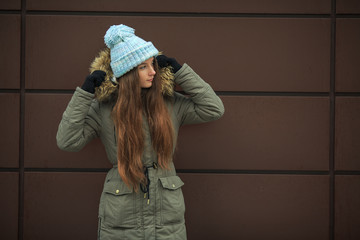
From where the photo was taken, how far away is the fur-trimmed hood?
212 cm

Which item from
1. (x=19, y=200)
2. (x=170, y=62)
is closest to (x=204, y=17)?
(x=170, y=62)

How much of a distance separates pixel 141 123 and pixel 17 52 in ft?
4.26

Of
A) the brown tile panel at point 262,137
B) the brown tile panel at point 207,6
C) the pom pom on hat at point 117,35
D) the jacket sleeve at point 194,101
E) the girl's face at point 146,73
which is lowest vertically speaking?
the brown tile panel at point 262,137

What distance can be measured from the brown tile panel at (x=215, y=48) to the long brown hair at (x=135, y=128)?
2.21 ft

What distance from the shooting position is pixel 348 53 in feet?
8.73

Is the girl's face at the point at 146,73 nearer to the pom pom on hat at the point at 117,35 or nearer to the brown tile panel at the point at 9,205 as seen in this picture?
the pom pom on hat at the point at 117,35

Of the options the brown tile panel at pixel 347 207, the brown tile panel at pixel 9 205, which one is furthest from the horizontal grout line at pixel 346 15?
the brown tile panel at pixel 9 205

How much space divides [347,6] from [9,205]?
3.09m

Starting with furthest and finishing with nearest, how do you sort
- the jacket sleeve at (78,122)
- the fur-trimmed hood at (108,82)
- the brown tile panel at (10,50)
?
1. the brown tile panel at (10,50)
2. the fur-trimmed hood at (108,82)
3. the jacket sleeve at (78,122)

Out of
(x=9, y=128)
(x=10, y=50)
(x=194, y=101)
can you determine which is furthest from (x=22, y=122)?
(x=194, y=101)

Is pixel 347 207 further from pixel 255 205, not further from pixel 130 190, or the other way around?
pixel 130 190

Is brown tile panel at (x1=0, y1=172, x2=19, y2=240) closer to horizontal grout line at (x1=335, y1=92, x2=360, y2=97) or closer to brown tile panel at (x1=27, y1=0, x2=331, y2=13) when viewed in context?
brown tile panel at (x1=27, y1=0, x2=331, y2=13)

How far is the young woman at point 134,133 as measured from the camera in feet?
6.71

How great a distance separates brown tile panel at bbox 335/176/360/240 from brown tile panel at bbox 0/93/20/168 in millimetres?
2553
